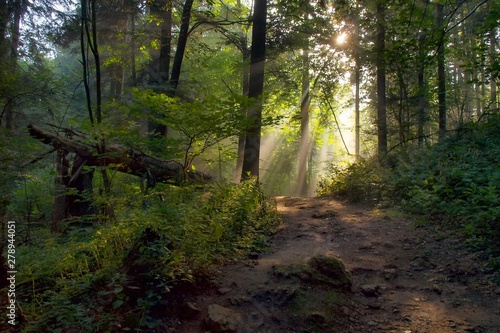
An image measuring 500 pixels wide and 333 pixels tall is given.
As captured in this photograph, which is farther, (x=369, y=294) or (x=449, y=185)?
(x=449, y=185)

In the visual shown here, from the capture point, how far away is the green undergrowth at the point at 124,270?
3.28 meters

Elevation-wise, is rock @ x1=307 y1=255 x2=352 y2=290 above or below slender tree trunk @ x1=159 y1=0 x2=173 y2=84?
below

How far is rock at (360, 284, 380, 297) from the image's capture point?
170 inches

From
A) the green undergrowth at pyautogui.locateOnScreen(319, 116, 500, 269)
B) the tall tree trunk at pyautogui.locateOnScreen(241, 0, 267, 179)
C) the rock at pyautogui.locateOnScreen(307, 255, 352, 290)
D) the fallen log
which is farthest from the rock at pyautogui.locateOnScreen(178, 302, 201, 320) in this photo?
the tall tree trunk at pyautogui.locateOnScreen(241, 0, 267, 179)

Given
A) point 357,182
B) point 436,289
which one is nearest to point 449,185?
point 357,182

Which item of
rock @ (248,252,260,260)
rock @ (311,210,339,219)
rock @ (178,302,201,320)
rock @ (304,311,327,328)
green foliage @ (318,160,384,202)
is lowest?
rock @ (304,311,327,328)

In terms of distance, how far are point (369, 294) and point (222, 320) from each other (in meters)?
2.08

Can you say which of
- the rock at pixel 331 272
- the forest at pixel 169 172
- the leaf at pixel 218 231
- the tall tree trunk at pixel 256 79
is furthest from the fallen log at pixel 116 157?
the rock at pixel 331 272

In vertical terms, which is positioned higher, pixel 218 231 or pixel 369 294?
pixel 218 231

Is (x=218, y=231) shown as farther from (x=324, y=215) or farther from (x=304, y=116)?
(x=304, y=116)

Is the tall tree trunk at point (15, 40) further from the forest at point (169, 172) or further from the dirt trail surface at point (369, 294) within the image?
the dirt trail surface at point (369, 294)

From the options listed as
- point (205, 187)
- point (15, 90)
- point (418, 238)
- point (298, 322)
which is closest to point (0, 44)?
point (15, 90)

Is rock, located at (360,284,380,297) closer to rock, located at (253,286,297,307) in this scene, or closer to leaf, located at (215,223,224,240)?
rock, located at (253,286,297,307)

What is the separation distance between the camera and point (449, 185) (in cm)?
763
